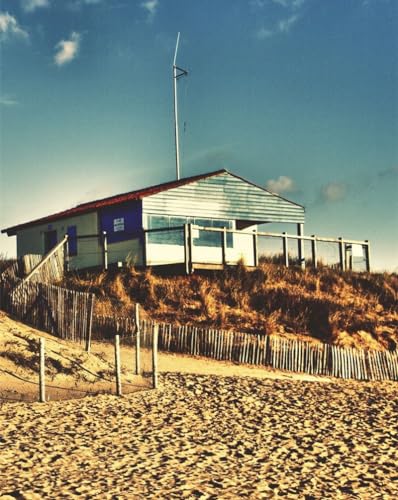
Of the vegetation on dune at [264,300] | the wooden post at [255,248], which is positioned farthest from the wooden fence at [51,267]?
the wooden post at [255,248]

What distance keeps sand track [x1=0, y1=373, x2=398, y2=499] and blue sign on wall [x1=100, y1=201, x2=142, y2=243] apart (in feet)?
37.0

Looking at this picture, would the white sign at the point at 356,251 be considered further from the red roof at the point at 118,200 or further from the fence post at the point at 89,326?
the fence post at the point at 89,326

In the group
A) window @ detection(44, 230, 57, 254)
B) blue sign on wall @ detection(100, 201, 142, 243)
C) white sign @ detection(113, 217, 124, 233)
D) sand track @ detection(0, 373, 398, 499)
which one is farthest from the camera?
window @ detection(44, 230, 57, 254)

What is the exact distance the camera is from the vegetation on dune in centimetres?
2258

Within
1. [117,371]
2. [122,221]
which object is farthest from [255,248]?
[117,371]

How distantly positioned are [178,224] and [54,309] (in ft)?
29.2

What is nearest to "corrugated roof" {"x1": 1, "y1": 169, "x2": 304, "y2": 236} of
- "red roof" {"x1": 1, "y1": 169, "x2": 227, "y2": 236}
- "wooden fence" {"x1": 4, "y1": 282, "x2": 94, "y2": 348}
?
"red roof" {"x1": 1, "y1": 169, "x2": 227, "y2": 236}

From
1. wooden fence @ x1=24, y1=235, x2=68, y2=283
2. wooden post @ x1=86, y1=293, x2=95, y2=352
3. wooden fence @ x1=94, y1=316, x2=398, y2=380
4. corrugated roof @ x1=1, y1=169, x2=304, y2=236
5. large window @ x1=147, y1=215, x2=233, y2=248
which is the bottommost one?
wooden fence @ x1=94, y1=316, x2=398, y2=380

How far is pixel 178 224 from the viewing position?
2823 cm

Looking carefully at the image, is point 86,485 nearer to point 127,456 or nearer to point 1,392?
point 127,456

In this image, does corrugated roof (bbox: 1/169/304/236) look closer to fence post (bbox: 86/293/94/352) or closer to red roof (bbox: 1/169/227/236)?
red roof (bbox: 1/169/227/236)

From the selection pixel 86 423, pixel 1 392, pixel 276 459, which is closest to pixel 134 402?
pixel 86 423

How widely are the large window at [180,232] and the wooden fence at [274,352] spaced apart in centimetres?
639

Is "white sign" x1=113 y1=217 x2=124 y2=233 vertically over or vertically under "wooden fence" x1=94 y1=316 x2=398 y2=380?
over
